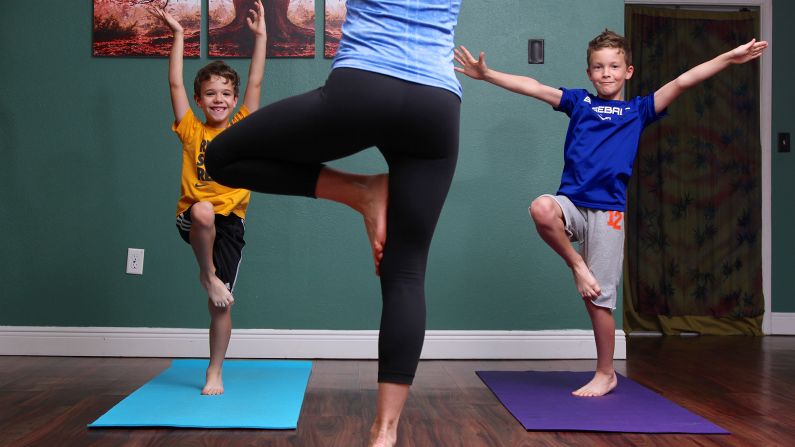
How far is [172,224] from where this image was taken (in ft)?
11.0

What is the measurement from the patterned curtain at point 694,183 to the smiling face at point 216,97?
286 centimetres

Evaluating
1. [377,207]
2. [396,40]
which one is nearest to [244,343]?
[377,207]

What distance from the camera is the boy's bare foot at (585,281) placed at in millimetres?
2482

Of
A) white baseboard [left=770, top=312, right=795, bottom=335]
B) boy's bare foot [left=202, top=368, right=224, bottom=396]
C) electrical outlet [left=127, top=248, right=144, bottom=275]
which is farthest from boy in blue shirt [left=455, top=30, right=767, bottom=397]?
white baseboard [left=770, top=312, right=795, bottom=335]

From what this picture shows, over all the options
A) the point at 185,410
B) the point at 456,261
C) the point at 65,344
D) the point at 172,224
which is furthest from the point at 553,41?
the point at 65,344

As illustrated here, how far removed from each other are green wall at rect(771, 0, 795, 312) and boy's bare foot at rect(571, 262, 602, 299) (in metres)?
2.72

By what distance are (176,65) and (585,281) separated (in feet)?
5.06

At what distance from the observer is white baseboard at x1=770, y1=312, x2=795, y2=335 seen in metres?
4.62

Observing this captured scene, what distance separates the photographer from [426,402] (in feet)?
7.89

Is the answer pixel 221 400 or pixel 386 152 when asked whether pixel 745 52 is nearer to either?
pixel 386 152

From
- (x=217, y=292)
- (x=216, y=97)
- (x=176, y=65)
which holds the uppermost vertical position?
(x=176, y=65)

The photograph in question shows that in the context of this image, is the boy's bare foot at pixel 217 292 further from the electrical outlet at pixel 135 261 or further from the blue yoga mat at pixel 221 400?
the electrical outlet at pixel 135 261

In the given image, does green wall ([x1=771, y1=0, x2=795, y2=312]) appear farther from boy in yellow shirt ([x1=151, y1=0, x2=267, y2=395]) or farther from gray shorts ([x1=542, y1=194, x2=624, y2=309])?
boy in yellow shirt ([x1=151, y1=0, x2=267, y2=395])

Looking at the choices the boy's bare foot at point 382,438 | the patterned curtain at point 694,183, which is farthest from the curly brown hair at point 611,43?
the patterned curtain at point 694,183
